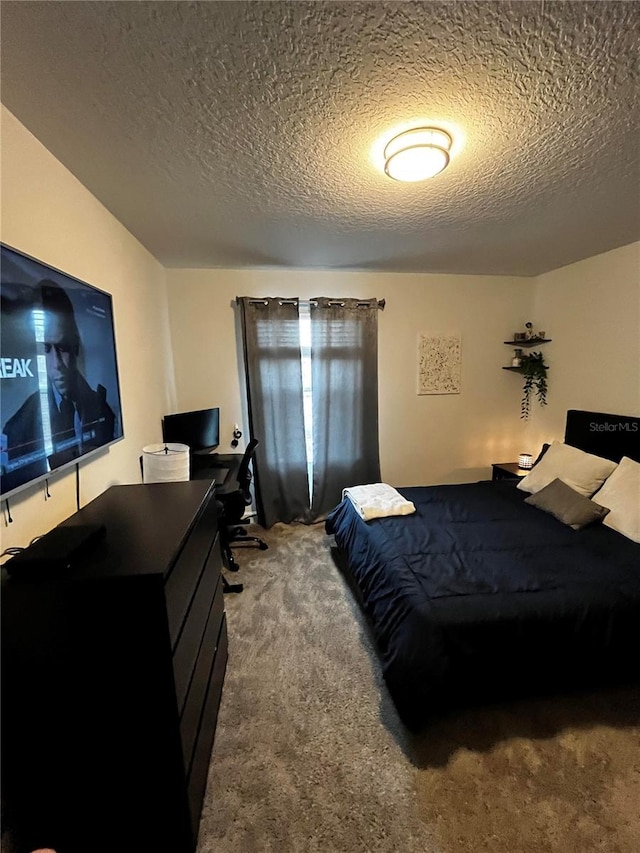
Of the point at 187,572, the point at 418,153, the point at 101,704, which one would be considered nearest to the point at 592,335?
the point at 418,153

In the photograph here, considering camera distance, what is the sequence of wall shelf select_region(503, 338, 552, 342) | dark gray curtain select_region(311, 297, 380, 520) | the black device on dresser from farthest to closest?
1. wall shelf select_region(503, 338, 552, 342)
2. dark gray curtain select_region(311, 297, 380, 520)
3. the black device on dresser

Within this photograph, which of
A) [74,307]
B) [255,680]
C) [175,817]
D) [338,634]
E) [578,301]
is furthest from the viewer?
[578,301]

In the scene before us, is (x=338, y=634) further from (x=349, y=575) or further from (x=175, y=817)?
(x=175, y=817)

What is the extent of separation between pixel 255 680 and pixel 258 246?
9.40 ft

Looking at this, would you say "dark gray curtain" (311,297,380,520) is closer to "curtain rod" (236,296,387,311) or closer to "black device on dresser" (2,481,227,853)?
"curtain rod" (236,296,387,311)

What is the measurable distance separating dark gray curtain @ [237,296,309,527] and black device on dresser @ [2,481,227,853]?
237 centimetres

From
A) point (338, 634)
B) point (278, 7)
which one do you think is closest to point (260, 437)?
point (338, 634)

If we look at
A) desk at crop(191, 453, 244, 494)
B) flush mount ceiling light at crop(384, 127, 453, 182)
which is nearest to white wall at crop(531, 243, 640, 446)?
flush mount ceiling light at crop(384, 127, 453, 182)

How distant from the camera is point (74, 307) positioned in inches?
59.5

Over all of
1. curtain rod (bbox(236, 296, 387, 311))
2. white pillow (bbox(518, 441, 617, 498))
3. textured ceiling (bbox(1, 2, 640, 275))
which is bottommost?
white pillow (bbox(518, 441, 617, 498))

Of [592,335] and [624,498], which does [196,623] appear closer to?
[624,498]

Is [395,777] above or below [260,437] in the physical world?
below

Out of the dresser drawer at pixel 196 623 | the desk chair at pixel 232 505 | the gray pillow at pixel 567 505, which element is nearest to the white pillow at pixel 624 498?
the gray pillow at pixel 567 505

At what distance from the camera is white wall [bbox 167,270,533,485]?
135 inches
